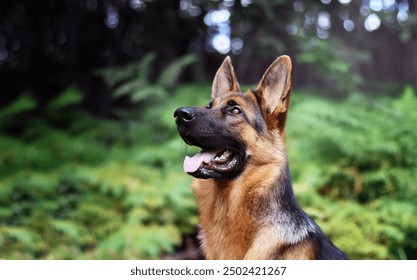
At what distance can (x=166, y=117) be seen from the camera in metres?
6.52

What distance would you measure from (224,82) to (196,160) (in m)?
0.66

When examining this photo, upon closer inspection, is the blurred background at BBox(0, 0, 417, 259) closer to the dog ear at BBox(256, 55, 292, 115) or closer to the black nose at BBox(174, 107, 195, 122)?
the dog ear at BBox(256, 55, 292, 115)

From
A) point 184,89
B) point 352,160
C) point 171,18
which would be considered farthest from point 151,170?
point 352,160

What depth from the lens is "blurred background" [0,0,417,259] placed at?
18.2ft

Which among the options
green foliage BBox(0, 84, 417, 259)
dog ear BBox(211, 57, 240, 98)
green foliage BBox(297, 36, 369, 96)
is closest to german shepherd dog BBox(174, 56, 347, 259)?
dog ear BBox(211, 57, 240, 98)

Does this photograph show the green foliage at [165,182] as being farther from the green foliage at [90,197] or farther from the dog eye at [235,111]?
the dog eye at [235,111]

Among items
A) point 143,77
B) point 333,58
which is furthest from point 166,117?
point 333,58

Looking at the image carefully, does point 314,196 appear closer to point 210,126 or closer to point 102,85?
point 210,126

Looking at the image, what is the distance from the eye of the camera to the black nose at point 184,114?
2.72 metres

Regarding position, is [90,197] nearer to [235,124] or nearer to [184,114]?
[235,124]

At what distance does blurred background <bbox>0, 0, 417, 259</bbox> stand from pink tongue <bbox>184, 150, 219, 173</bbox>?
256 centimetres

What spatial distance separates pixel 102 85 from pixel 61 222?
2861 mm

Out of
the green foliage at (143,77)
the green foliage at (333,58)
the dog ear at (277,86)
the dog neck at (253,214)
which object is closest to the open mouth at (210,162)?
the dog neck at (253,214)
